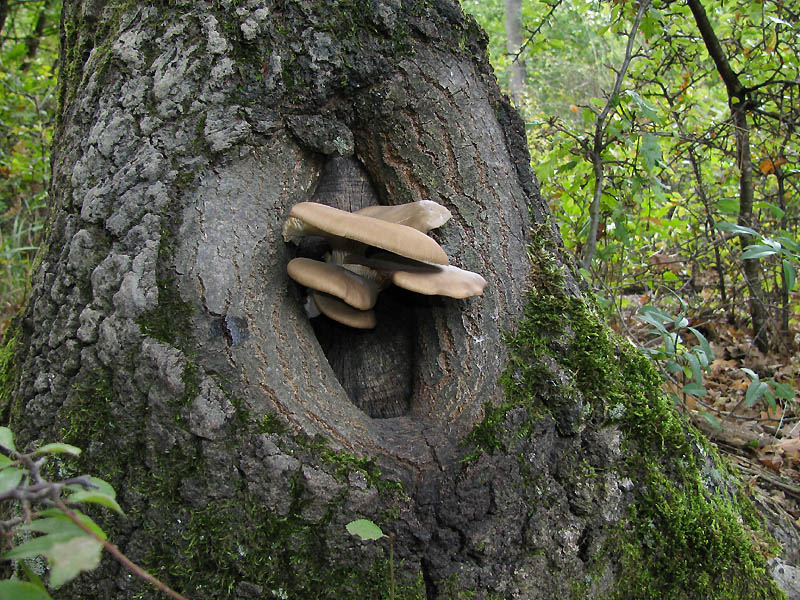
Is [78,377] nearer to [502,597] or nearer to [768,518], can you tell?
[502,597]

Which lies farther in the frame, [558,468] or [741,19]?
[741,19]

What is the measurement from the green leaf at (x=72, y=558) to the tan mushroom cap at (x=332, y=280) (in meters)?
1.16

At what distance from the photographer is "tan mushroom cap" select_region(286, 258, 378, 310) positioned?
186 cm

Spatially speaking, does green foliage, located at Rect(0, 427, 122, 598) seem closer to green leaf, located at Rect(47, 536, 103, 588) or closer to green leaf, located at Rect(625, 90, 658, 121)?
green leaf, located at Rect(47, 536, 103, 588)

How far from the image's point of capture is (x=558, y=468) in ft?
6.18

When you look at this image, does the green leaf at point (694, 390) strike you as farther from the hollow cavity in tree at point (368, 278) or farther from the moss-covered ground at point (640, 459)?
the hollow cavity in tree at point (368, 278)

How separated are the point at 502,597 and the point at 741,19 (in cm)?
507

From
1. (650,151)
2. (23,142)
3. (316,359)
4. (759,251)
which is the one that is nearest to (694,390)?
(759,251)

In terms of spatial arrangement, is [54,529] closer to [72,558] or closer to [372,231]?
[72,558]

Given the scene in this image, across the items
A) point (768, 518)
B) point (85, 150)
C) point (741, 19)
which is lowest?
point (768, 518)

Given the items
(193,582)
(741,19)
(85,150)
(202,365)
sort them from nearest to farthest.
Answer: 1. (193,582)
2. (202,365)
3. (85,150)
4. (741,19)

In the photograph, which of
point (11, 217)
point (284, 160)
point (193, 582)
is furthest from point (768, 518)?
point (11, 217)

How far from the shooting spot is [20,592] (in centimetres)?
83

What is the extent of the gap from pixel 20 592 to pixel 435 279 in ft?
4.37
